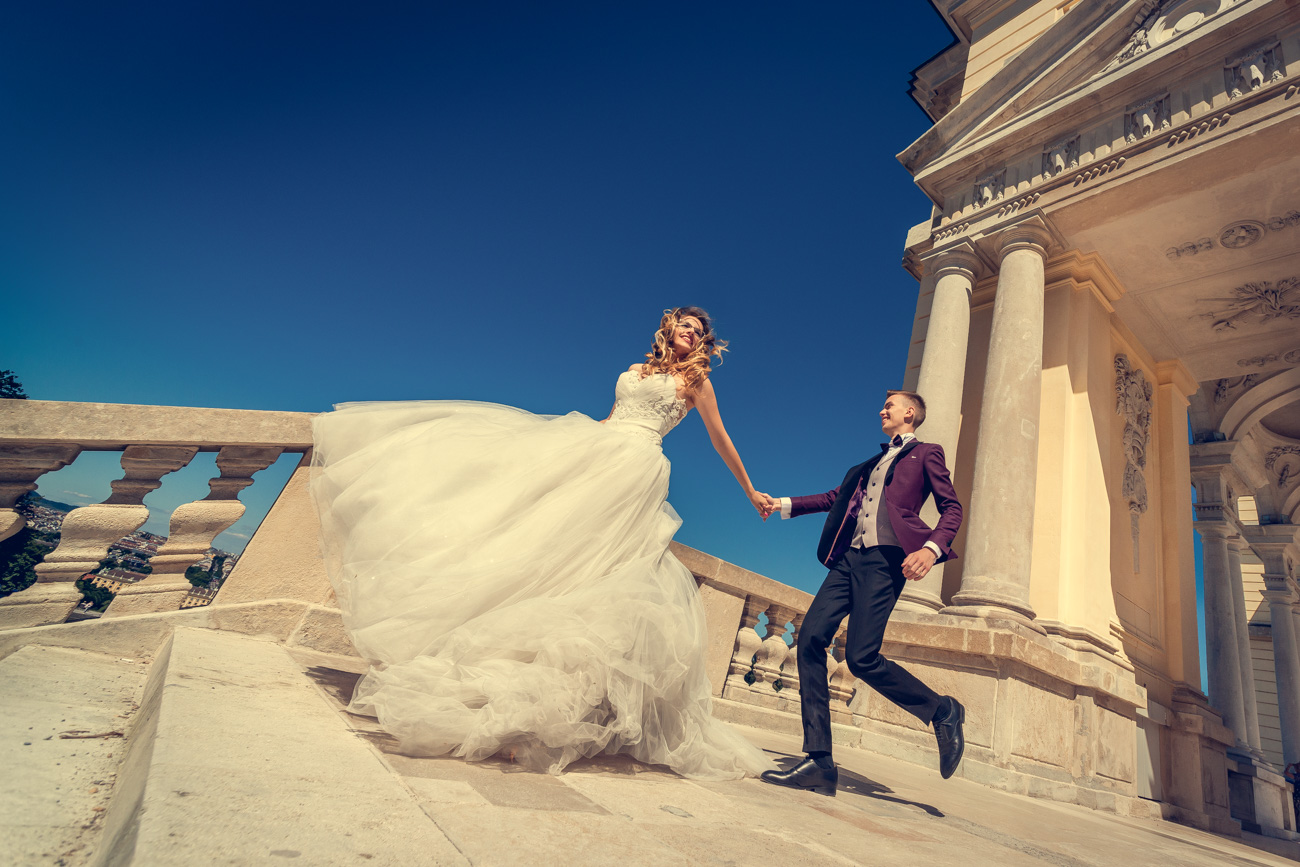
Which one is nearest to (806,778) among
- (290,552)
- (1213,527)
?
(290,552)

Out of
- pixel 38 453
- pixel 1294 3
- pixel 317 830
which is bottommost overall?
pixel 317 830

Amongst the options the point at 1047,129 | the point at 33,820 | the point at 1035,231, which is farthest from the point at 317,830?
the point at 1047,129

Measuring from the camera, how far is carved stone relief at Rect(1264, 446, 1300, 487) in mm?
13898

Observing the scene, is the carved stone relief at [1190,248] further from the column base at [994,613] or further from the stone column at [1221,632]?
the stone column at [1221,632]

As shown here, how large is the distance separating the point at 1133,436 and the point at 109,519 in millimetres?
10946

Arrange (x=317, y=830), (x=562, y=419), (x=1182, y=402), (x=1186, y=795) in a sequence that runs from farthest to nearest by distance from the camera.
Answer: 1. (x=1182, y=402)
2. (x=1186, y=795)
3. (x=562, y=419)
4. (x=317, y=830)

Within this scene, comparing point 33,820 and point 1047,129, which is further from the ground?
point 1047,129

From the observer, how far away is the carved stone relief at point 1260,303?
836 centimetres

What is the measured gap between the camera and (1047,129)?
769 centimetres

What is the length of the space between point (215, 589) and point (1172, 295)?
1125 cm

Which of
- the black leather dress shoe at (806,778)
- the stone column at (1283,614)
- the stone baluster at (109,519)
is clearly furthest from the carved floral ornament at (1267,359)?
the stone baluster at (109,519)

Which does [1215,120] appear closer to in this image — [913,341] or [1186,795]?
[913,341]

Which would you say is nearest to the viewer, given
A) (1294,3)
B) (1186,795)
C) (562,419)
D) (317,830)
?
(317,830)

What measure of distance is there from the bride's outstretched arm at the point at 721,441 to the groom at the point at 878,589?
25.0 inches
